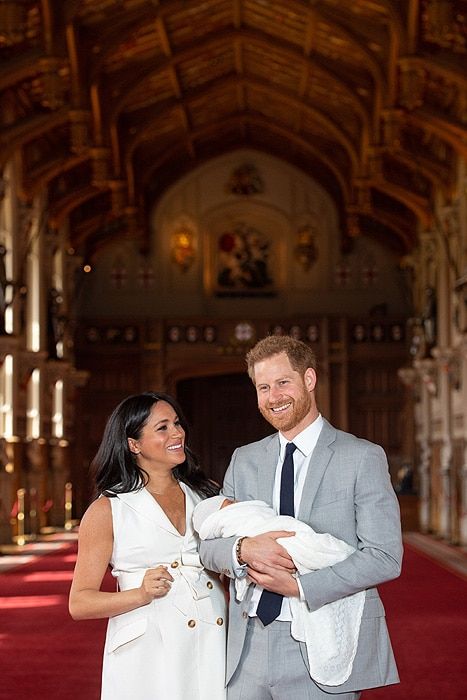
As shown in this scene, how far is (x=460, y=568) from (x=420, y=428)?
12.9 metres

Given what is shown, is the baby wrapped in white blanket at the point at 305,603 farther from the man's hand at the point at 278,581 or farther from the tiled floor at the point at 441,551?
the tiled floor at the point at 441,551

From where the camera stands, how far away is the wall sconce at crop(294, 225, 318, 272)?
33344mm

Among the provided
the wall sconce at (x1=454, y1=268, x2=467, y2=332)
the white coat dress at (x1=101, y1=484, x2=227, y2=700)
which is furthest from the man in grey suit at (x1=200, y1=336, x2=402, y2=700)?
the wall sconce at (x1=454, y1=268, x2=467, y2=332)

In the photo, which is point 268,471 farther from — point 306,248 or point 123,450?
point 306,248

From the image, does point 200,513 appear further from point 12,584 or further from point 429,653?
point 12,584

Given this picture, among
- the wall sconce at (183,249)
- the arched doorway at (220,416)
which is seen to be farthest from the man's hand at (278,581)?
the arched doorway at (220,416)

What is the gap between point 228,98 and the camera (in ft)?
99.2

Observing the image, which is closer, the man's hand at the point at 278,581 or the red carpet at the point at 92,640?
the man's hand at the point at 278,581

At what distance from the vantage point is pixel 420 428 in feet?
100

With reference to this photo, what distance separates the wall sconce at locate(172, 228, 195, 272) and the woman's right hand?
29.7 metres

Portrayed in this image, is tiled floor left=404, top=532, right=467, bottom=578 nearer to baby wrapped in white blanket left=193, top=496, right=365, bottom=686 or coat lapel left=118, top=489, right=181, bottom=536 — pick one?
coat lapel left=118, top=489, right=181, bottom=536

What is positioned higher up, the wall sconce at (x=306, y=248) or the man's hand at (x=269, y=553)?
the wall sconce at (x=306, y=248)

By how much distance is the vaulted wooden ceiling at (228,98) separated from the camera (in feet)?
62.8

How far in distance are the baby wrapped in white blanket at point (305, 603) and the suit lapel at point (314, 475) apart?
11 centimetres
